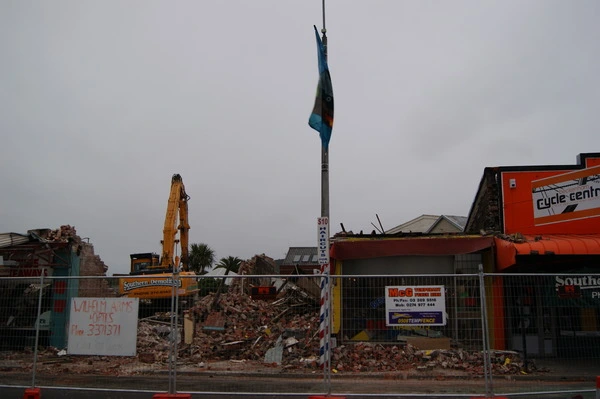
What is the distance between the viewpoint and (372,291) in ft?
30.5

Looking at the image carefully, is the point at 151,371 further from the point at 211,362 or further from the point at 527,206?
the point at 527,206

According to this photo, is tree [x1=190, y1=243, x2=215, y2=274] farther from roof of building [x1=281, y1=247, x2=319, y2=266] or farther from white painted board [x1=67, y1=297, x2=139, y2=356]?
white painted board [x1=67, y1=297, x2=139, y2=356]

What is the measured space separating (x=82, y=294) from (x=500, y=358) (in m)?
9.57

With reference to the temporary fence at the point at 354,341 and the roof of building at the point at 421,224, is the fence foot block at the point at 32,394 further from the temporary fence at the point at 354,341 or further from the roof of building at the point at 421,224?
the roof of building at the point at 421,224

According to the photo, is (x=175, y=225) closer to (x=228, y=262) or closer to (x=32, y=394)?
(x=32, y=394)

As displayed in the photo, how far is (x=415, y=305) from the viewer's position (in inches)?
338

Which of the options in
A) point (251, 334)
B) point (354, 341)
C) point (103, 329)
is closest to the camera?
point (103, 329)

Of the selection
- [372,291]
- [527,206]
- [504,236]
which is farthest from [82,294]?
[527,206]

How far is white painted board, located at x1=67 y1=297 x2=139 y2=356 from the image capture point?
8.67m

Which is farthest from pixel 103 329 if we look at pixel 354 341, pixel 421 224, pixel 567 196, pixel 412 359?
pixel 421 224

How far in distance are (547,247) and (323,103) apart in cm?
697

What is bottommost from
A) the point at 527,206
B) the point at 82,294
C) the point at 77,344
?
the point at 77,344

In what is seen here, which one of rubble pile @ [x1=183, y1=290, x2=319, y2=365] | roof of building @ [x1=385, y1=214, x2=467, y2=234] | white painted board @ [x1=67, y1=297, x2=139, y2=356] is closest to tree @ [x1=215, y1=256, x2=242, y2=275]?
roof of building @ [x1=385, y1=214, x2=467, y2=234]

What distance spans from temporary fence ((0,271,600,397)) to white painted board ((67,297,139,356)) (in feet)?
0.06
